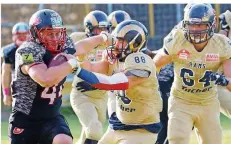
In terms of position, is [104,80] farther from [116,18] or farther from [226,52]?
[116,18]

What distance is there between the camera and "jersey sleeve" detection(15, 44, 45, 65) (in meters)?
5.66

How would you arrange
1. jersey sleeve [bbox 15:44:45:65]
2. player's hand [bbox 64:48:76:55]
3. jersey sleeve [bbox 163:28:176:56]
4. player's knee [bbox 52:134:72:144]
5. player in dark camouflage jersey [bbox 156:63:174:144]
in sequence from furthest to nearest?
player in dark camouflage jersey [bbox 156:63:174:144], jersey sleeve [bbox 163:28:176:56], player's hand [bbox 64:48:76:55], player's knee [bbox 52:134:72:144], jersey sleeve [bbox 15:44:45:65]

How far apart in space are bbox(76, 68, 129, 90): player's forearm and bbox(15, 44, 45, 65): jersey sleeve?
1.25ft

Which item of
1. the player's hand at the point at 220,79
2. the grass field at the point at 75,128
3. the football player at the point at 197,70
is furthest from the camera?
the grass field at the point at 75,128

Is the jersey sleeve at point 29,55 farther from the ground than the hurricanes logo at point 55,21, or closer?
closer

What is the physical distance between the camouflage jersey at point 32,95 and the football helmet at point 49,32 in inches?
1.9

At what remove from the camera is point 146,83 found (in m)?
6.11

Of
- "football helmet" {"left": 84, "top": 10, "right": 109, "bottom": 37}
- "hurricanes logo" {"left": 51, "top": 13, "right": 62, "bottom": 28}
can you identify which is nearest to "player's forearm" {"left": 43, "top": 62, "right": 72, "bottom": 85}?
"hurricanes logo" {"left": 51, "top": 13, "right": 62, "bottom": 28}

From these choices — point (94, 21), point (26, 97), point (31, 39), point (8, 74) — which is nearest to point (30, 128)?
point (26, 97)

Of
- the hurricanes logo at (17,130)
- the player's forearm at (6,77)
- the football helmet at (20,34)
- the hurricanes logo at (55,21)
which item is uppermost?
the hurricanes logo at (55,21)

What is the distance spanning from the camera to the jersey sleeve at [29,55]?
566 centimetres

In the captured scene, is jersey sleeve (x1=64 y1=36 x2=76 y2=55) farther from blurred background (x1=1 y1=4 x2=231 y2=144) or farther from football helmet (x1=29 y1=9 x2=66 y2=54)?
blurred background (x1=1 y1=4 x2=231 y2=144)

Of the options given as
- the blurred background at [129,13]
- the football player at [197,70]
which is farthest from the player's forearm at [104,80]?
the blurred background at [129,13]

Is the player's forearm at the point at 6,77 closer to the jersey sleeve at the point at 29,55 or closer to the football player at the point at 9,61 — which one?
the football player at the point at 9,61
